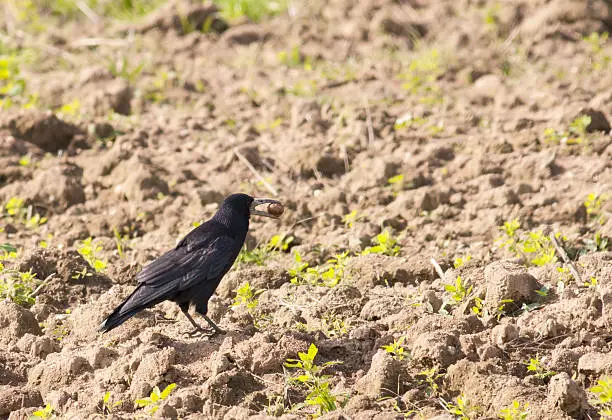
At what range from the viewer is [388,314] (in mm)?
6418

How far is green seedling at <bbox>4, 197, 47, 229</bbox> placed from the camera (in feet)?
27.9

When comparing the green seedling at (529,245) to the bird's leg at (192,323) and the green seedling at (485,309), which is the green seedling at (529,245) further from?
the bird's leg at (192,323)

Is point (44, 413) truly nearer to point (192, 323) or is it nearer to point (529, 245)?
point (192, 323)

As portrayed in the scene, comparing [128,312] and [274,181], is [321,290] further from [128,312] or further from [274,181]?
[274,181]

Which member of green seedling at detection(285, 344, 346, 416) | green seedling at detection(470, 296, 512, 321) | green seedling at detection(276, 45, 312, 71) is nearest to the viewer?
green seedling at detection(285, 344, 346, 416)

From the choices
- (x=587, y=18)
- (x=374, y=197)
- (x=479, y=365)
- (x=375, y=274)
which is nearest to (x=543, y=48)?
(x=587, y=18)

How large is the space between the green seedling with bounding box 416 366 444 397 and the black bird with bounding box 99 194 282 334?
1431mm

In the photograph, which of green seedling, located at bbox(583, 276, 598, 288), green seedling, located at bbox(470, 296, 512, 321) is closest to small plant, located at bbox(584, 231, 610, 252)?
green seedling, located at bbox(583, 276, 598, 288)

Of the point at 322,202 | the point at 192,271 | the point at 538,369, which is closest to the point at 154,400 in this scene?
the point at 192,271

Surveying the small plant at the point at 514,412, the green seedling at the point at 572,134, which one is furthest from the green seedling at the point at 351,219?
the small plant at the point at 514,412

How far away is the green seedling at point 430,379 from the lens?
18.0 feet

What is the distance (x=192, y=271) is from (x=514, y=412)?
91.7 inches

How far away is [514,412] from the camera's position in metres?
5.03

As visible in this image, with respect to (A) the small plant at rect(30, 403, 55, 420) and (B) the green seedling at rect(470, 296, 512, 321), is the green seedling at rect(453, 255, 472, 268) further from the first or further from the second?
(A) the small plant at rect(30, 403, 55, 420)
